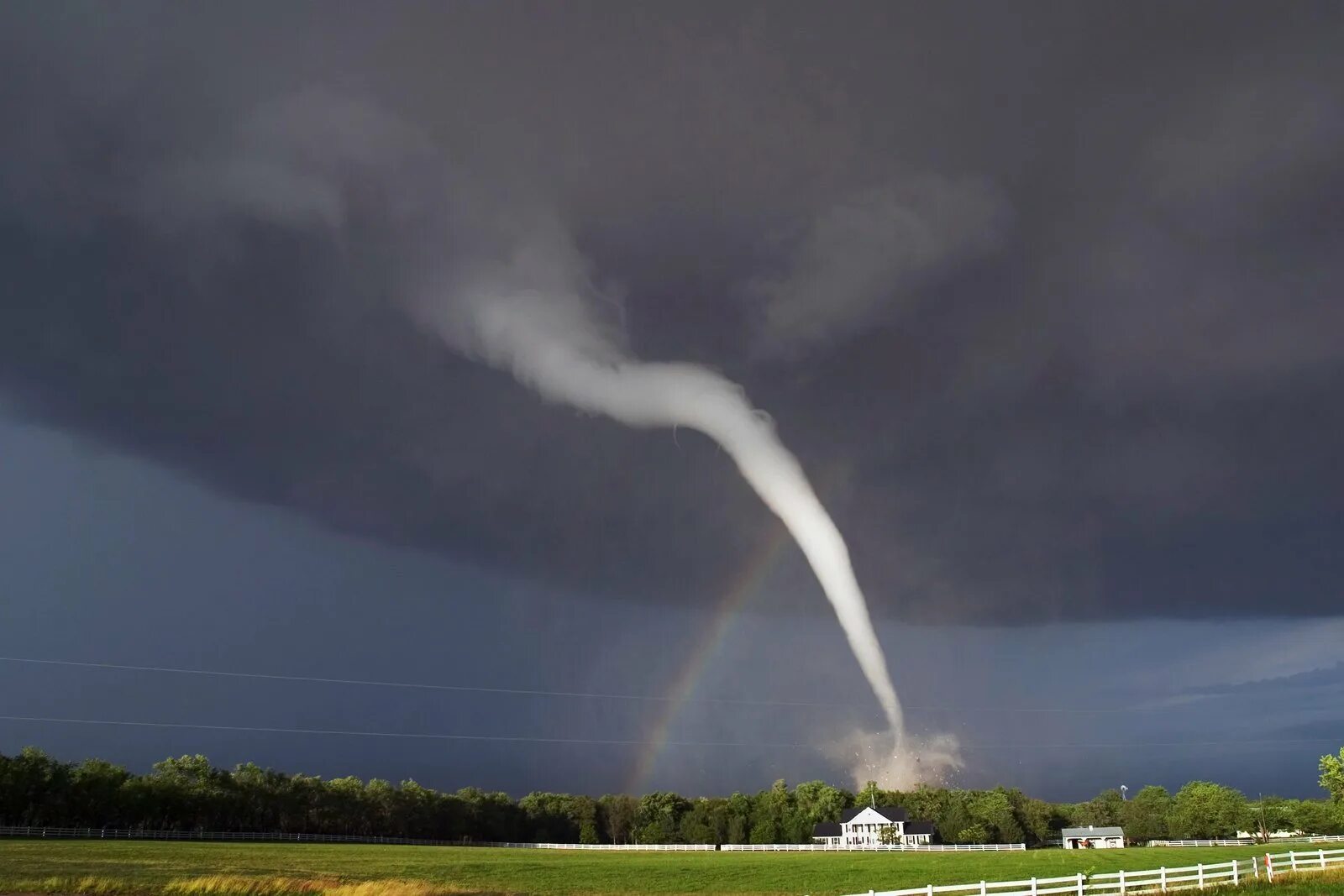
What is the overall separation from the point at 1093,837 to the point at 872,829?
1431 inches

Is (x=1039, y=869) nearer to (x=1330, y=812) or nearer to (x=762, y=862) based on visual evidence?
(x=762, y=862)

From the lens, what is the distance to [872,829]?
171125mm

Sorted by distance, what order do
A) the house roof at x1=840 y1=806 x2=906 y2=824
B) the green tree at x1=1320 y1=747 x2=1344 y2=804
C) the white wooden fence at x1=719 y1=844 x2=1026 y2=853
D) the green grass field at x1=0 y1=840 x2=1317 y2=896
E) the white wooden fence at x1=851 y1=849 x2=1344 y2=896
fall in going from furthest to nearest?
the house roof at x1=840 y1=806 x2=906 y2=824
the white wooden fence at x1=719 y1=844 x2=1026 y2=853
the green tree at x1=1320 y1=747 x2=1344 y2=804
the green grass field at x1=0 y1=840 x2=1317 y2=896
the white wooden fence at x1=851 y1=849 x2=1344 y2=896

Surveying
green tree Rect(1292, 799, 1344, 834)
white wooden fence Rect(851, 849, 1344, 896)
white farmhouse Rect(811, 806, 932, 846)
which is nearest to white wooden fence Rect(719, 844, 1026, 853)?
white farmhouse Rect(811, 806, 932, 846)

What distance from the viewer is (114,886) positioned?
4294 centimetres

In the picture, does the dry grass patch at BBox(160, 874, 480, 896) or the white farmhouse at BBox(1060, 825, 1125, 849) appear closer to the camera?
the dry grass patch at BBox(160, 874, 480, 896)

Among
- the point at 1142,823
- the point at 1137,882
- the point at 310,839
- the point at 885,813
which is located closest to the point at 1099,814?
the point at 1142,823

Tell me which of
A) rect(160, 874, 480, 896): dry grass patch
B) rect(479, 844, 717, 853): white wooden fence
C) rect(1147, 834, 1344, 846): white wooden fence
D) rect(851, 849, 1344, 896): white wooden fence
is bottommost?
rect(479, 844, 717, 853): white wooden fence

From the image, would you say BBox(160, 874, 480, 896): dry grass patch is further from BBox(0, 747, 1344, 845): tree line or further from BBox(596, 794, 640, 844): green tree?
BBox(596, 794, 640, 844): green tree

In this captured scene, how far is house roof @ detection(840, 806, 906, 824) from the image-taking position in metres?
172

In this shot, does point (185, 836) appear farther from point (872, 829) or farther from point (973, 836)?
point (973, 836)

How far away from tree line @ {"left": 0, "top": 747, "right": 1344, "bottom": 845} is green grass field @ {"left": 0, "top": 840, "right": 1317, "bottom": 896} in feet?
171

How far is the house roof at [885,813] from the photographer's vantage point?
17188 cm

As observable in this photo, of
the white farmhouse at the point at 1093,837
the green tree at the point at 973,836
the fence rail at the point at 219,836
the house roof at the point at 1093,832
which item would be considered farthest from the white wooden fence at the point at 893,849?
the house roof at the point at 1093,832
